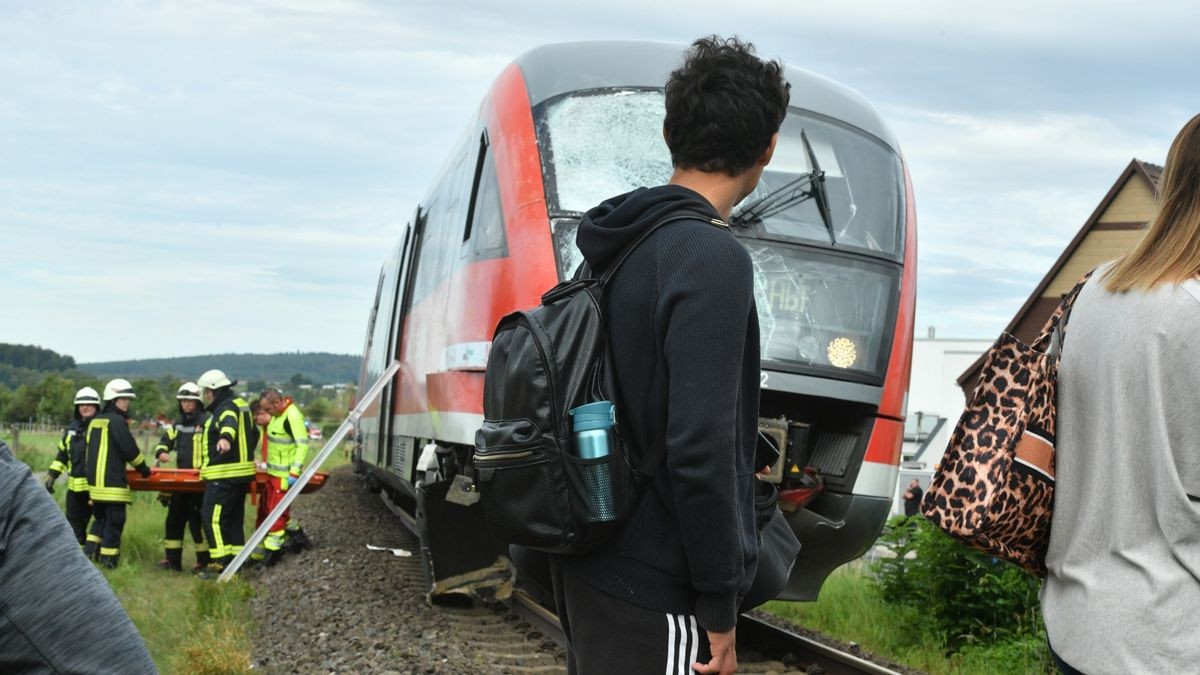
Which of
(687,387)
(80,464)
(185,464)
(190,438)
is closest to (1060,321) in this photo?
(687,387)

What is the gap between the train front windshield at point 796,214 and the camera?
6707 millimetres

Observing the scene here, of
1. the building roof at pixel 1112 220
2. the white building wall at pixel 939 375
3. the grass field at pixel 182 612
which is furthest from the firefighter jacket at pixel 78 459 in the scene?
the white building wall at pixel 939 375

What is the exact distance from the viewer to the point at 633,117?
7.19 metres

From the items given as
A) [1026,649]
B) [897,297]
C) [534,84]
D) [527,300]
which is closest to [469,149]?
[534,84]

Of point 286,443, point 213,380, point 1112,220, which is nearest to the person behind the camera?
point 213,380

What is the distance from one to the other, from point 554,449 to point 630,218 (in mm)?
492

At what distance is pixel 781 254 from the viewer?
6836mm

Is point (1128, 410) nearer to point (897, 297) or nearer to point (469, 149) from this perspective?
point (897, 297)

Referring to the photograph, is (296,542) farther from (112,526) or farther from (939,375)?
(939,375)

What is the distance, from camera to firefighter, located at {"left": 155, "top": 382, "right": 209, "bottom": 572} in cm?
1241

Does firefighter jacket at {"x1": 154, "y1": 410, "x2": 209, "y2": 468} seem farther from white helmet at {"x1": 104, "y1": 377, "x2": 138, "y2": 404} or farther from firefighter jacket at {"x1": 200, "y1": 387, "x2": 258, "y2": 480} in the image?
firefighter jacket at {"x1": 200, "y1": 387, "x2": 258, "y2": 480}

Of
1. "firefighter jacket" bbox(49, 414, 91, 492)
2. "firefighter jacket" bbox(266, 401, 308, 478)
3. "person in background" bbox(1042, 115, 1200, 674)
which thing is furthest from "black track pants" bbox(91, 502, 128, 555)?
"person in background" bbox(1042, 115, 1200, 674)

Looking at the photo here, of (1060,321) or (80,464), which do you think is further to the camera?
(80,464)

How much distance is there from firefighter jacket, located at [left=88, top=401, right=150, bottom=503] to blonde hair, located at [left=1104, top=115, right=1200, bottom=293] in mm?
11047
